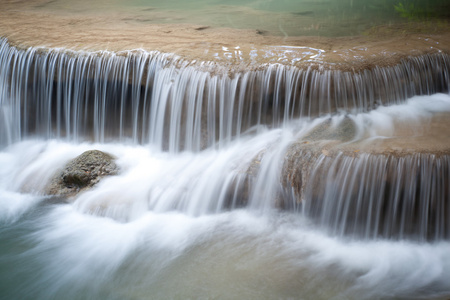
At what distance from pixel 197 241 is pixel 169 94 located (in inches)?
93.8

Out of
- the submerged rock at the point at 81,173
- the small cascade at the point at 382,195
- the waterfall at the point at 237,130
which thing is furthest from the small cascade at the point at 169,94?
the small cascade at the point at 382,195

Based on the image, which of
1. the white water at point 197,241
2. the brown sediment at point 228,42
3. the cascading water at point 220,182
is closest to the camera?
the white water at point 197,241

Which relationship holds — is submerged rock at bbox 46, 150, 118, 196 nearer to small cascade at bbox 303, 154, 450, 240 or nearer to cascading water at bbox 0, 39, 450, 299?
cascading water at bbox 0, 39, 450, 299

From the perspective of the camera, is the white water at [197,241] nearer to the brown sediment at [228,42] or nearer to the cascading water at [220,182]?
the cascading water at [220,182]

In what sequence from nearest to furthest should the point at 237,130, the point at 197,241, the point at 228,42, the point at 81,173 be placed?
the point at 197,241 < the point at 81,173 < the point at 237,130 < the point at 228,42

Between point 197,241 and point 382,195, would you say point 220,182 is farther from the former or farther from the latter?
point 382,195

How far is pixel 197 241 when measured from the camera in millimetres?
4715

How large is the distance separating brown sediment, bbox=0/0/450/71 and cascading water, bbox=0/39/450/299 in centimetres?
22

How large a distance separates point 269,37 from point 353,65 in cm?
176

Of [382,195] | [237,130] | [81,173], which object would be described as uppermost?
[237,130]

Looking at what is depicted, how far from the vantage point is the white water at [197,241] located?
4.07 metres

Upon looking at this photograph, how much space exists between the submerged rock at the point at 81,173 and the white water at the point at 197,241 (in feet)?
0.45

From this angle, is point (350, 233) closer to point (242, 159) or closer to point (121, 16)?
point (242, 159)

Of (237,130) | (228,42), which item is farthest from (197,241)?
(228,42)
